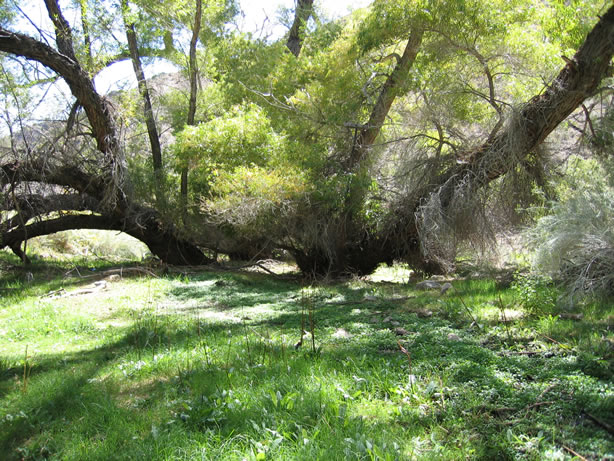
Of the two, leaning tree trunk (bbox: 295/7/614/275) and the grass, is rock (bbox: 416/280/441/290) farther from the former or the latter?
the grass

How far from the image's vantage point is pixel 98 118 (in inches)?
400

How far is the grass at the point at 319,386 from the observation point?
9.23 ft

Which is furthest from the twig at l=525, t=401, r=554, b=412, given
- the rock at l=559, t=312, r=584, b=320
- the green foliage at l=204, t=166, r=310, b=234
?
the green foliage at l=204, t=166, r=310, b=234

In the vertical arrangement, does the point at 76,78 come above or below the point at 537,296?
above

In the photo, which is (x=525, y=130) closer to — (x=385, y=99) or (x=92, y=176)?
(x=385, y=99)

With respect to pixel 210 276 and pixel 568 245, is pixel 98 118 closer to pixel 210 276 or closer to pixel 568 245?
pixel 210 276

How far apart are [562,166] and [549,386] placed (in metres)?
7.19

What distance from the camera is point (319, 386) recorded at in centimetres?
349

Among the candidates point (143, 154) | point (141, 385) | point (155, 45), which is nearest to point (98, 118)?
point (143, 154)

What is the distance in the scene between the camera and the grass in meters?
2.81

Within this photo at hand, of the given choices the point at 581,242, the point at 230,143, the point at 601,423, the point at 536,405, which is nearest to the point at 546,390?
the point at 536,405

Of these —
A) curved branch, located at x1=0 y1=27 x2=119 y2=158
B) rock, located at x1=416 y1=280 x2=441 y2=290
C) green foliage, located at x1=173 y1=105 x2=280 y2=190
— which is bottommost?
rock, located at x1=416 y1=280 x2=441 y2=290

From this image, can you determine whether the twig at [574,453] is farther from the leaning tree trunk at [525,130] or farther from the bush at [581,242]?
the leaning tree trunk at [525,130]

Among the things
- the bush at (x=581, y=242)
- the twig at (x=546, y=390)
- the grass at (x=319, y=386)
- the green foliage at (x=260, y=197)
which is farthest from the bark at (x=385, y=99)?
the twig at (x=546, y=390)
